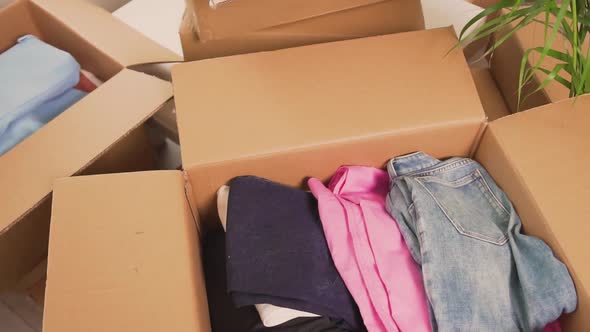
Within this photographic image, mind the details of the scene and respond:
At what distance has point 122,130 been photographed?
27.2 inches

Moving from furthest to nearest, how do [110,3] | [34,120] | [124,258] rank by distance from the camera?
[110,3]
[34,120]
[124,258]

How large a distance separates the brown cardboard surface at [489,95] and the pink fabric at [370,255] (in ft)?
0.91

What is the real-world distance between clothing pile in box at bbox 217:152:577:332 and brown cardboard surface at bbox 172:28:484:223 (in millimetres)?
37

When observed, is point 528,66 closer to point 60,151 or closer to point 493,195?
point 493,195

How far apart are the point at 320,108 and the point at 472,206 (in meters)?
0.24

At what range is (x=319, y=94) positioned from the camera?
0.68 metres

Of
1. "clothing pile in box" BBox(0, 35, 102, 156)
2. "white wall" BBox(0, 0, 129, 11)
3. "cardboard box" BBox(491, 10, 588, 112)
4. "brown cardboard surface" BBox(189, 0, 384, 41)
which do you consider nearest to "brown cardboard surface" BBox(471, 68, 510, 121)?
"cardboard box" BBox(491, 10, 588, 112)

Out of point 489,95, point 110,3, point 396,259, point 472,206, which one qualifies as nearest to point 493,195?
point 472,206

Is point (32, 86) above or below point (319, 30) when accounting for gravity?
below

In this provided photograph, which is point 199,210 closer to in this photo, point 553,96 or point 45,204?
point 45,204

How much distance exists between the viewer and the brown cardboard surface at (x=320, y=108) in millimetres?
650

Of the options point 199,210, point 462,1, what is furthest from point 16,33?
point 462,1

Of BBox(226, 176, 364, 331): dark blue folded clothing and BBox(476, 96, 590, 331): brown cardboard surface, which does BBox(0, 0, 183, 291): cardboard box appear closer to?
BBox(226, 176, 364, 331): dark blue folded clothing

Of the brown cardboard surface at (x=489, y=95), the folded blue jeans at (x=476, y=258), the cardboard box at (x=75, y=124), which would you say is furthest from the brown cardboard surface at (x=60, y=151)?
the brown cardboard surface at (x=489, y=95)
